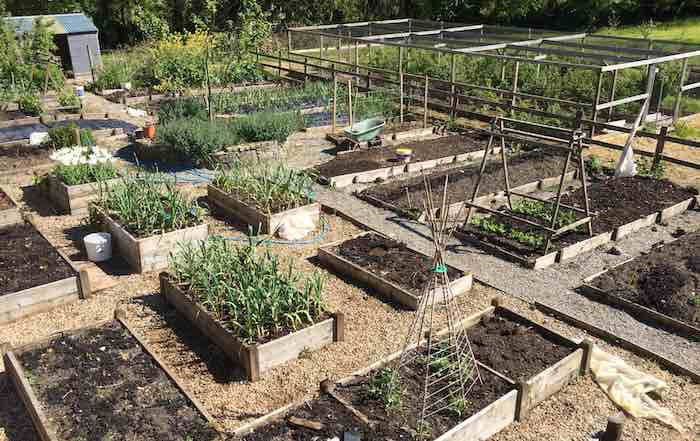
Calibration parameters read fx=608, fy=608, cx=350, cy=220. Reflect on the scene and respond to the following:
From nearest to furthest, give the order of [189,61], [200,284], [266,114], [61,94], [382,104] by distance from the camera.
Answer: [200,284]
[266,114]
[382,104]
[61,94]
[189,61]

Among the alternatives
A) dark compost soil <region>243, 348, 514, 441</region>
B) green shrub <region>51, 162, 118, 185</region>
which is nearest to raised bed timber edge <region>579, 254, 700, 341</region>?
dark compost soil <region>243, 348, 514, 441</region>

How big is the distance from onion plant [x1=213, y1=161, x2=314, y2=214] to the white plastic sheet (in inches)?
182

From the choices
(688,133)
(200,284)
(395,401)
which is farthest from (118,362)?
(688,133)

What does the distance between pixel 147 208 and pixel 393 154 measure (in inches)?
214

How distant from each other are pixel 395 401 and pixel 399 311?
70.2 inches

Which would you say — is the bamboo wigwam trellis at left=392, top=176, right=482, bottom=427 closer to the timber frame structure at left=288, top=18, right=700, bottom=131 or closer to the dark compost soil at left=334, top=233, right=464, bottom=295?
the dark compost soil at left=334, top=233, right=464, bottom=295

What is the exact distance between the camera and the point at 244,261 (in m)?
6.40

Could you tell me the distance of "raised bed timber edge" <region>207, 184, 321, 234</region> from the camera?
8.29 m

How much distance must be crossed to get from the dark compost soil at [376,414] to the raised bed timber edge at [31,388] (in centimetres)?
62

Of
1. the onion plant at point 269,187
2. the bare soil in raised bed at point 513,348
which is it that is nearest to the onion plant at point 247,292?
the bare soil in raised bed at point 513,348

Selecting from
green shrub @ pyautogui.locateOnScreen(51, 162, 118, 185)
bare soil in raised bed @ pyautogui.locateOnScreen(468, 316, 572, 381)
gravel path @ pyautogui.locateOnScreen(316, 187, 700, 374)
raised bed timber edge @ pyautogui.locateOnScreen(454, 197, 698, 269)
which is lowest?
gravel path @ pyautogui.locateOnScreen(316, 187, 700, 374)

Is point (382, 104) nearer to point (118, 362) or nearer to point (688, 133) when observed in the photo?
point (688, 133)

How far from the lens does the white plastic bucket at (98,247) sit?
24.7ft

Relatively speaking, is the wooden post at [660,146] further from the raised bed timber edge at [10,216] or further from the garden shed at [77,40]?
the garden shed at [77,40]
